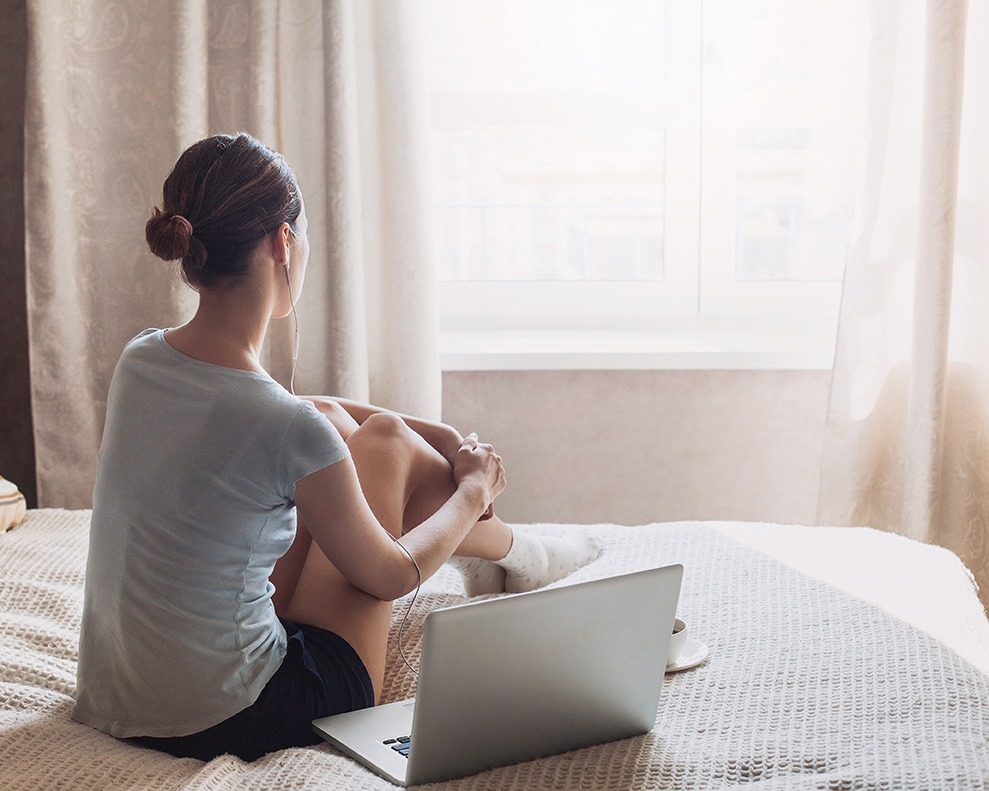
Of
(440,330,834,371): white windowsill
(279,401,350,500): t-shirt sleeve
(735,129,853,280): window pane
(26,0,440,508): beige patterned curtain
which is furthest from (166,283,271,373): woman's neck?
(735,129,853,280): window pane

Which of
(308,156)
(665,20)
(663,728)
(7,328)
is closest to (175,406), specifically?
→ (663,728)

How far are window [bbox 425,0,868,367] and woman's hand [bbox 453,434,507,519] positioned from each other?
902 mm

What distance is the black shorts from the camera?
105 cm

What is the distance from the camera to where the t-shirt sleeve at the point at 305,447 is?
1.01 metres

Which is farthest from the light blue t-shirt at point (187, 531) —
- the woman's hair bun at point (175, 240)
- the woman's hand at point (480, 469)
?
→ the woman's hand at point (480, 469)

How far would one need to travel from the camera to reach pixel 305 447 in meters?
1.02

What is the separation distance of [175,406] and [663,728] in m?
0.64

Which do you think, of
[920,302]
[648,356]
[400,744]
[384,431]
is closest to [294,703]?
[400,744]

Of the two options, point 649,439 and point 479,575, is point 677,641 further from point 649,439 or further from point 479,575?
point 649,439

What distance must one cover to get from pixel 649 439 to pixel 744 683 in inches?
49.7

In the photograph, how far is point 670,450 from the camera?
7.86 ft

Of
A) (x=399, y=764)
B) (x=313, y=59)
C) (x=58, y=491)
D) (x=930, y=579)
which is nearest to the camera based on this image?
(x=399, y=764)

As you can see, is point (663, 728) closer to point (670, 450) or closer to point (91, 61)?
point (670, 450)

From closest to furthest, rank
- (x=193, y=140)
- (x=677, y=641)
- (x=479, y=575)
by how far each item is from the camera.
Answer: (x=677, y=641) < (x=479, y=575) < (x=193, y=140)
